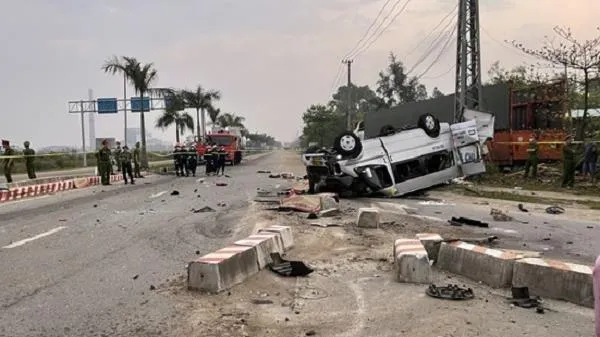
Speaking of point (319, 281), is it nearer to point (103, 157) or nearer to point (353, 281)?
point (353, 281)

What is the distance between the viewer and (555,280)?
6664mm

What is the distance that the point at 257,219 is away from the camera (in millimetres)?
12438

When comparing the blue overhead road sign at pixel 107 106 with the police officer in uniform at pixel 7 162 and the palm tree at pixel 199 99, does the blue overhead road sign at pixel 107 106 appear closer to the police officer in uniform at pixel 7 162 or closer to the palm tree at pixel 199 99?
the palm tree at pixel 199 99

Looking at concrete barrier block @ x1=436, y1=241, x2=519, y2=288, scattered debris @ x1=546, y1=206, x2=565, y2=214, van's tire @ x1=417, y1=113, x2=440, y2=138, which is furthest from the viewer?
van's tire @ x1=417, y1=113, x2=440, y2=138

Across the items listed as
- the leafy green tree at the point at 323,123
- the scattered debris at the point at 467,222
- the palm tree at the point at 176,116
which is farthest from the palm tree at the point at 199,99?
the scattered debris at the point at 467,222

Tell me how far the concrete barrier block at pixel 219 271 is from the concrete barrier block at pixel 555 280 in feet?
10.2

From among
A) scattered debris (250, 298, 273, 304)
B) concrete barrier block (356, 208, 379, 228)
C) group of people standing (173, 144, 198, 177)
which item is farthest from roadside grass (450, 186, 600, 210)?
group of people standing (173, 144, 198, 177)

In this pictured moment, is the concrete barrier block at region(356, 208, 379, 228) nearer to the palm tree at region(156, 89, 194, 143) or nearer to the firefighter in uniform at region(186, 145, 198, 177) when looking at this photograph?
the firefighter in uniform at region(186, 145, 198, 177)

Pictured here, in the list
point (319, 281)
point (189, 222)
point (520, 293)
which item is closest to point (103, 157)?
point (189, 222)

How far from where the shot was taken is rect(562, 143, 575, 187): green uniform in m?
20.3

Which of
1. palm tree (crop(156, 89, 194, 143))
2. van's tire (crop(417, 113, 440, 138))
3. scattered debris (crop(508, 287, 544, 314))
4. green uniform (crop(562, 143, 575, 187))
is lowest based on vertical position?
scattered debris (crop(508, 287, 544, 314))

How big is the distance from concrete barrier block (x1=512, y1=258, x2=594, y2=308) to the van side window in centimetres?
1062

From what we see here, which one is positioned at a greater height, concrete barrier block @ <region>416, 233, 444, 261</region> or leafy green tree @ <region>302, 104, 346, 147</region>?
leafy green tree @ <region>302, 104, 346, 147</region>

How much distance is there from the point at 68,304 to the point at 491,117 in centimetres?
1594
